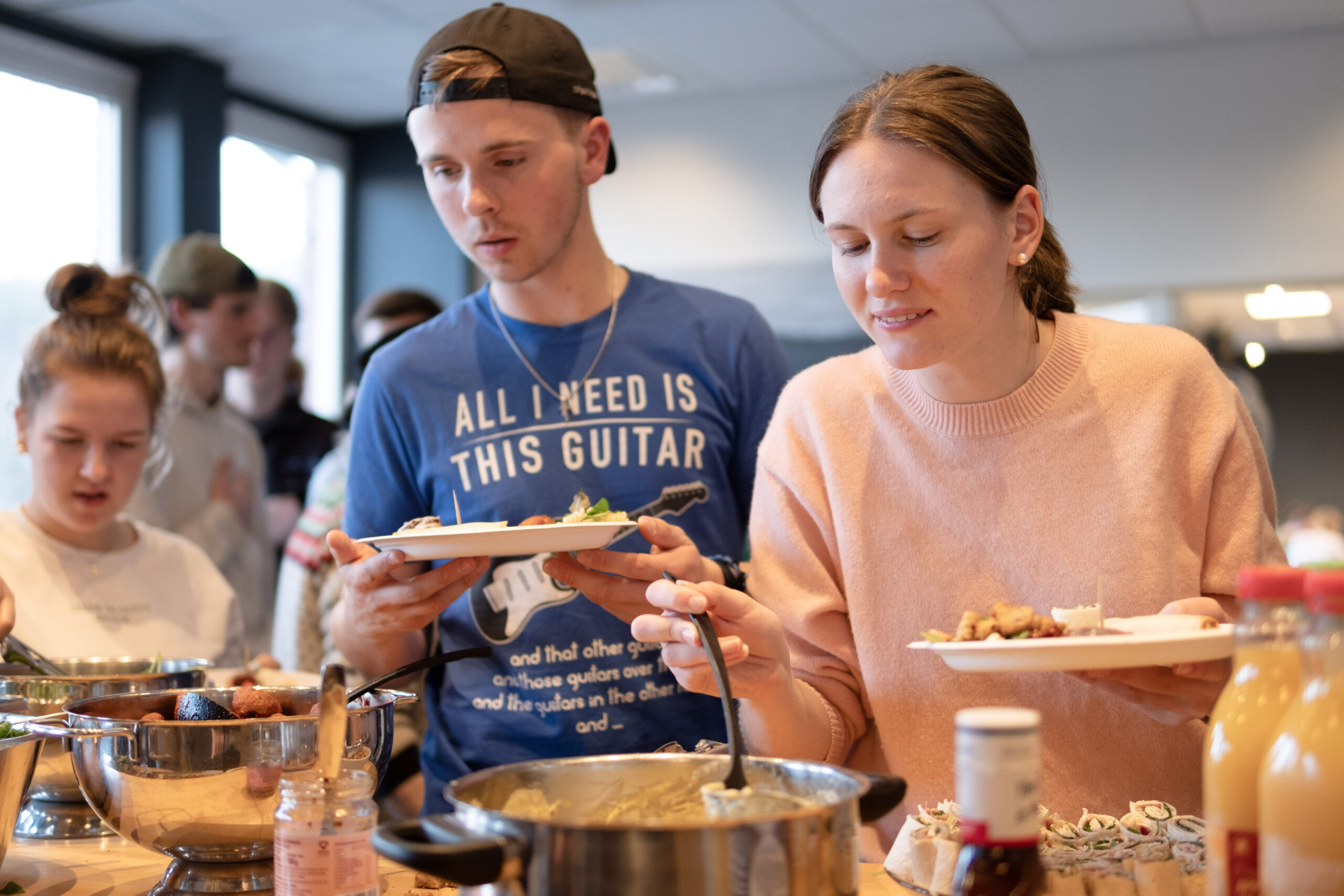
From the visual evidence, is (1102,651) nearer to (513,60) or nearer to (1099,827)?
(1099,827)

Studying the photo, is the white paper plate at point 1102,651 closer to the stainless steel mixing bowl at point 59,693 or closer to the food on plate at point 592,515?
the food on plate at point 592,515

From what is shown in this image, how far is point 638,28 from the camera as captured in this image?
199 inches

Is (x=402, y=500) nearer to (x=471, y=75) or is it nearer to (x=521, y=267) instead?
(x=521, y=267)

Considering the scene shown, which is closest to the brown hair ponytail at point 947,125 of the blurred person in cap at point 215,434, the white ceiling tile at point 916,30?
the blurred person in cap at point 215,434

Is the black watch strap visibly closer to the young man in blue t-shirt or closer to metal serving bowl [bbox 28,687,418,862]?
the young man in blue t-shirt

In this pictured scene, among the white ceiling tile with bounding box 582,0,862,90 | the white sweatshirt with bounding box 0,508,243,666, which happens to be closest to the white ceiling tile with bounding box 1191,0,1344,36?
the white ceiling tile with bounding box 582,0,862,90

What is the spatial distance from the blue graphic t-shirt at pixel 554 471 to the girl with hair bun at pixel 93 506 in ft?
2.00

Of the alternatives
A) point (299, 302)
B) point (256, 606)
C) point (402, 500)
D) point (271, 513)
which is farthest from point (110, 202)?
point (402, 500)

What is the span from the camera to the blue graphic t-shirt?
1639mm

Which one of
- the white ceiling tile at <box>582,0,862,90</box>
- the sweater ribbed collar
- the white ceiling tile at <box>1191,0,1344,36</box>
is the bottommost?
the sweater ribbed collar

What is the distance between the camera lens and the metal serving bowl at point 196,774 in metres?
1.10

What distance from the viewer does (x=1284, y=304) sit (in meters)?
5.18

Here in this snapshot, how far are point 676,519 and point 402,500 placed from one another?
40 cm

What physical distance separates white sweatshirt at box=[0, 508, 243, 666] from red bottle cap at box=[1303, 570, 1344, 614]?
186cm
